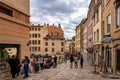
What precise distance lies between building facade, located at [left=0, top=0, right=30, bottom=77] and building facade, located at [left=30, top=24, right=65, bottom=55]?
7890 cm

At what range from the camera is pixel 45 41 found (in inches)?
4323

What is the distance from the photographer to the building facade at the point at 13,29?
73.2ft

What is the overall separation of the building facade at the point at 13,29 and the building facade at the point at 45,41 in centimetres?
7890

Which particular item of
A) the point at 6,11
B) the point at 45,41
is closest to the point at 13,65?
the point at 6,11

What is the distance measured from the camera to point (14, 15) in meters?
24.9

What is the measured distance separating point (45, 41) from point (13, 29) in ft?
280

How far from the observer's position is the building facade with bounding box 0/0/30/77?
22.3m

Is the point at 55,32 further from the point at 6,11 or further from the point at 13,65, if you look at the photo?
the point at 13,65

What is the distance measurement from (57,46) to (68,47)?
8272 centimetres

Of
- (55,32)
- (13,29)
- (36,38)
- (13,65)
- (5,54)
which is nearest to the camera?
(13,65)

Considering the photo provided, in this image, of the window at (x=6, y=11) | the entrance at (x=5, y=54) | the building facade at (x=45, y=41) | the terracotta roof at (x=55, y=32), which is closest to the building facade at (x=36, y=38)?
the building facade at (x=45, y=41)

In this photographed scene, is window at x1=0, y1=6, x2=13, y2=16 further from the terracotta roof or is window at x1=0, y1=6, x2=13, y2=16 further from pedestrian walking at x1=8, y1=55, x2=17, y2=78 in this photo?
the terracotta roof

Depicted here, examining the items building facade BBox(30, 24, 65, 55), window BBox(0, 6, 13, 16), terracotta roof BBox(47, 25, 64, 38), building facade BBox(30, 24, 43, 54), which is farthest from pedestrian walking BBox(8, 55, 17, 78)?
terracotta roof BBox(47, 25, 64, 38)

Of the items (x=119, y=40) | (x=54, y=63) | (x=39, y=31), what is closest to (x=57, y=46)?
(x=39, y=31)
